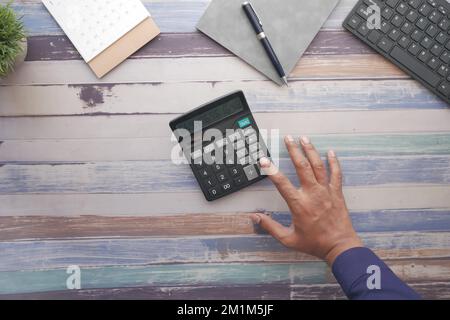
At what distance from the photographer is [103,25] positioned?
2.81 feet

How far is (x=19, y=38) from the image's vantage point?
80 centimetres

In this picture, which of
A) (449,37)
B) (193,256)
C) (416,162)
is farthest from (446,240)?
(193,256)

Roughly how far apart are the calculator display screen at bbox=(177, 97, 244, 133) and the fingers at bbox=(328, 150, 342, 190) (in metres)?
0.20

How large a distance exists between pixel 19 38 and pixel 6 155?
0.77ft

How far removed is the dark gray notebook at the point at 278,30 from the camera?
0.86 metres

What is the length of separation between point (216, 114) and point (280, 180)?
175 mm

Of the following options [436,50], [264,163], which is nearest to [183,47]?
[264,163]

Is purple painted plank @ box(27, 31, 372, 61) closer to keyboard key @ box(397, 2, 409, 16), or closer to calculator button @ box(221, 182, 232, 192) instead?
keyboard key @ box(397, 2, 409, 16)

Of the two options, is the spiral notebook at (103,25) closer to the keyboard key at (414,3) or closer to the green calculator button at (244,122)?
the green calculator button at (244,122)

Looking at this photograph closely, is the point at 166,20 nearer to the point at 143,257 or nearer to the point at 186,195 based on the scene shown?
the point at 186,195

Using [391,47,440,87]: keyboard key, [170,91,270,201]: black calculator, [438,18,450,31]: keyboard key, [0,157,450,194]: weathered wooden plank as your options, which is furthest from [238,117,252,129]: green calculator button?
[438,18,450,31]: keyboard key

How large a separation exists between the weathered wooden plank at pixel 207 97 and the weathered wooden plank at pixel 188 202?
0.54 feet

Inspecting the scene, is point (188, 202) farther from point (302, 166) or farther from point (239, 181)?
point (302, 166)

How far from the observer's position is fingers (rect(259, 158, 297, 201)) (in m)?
0.83
